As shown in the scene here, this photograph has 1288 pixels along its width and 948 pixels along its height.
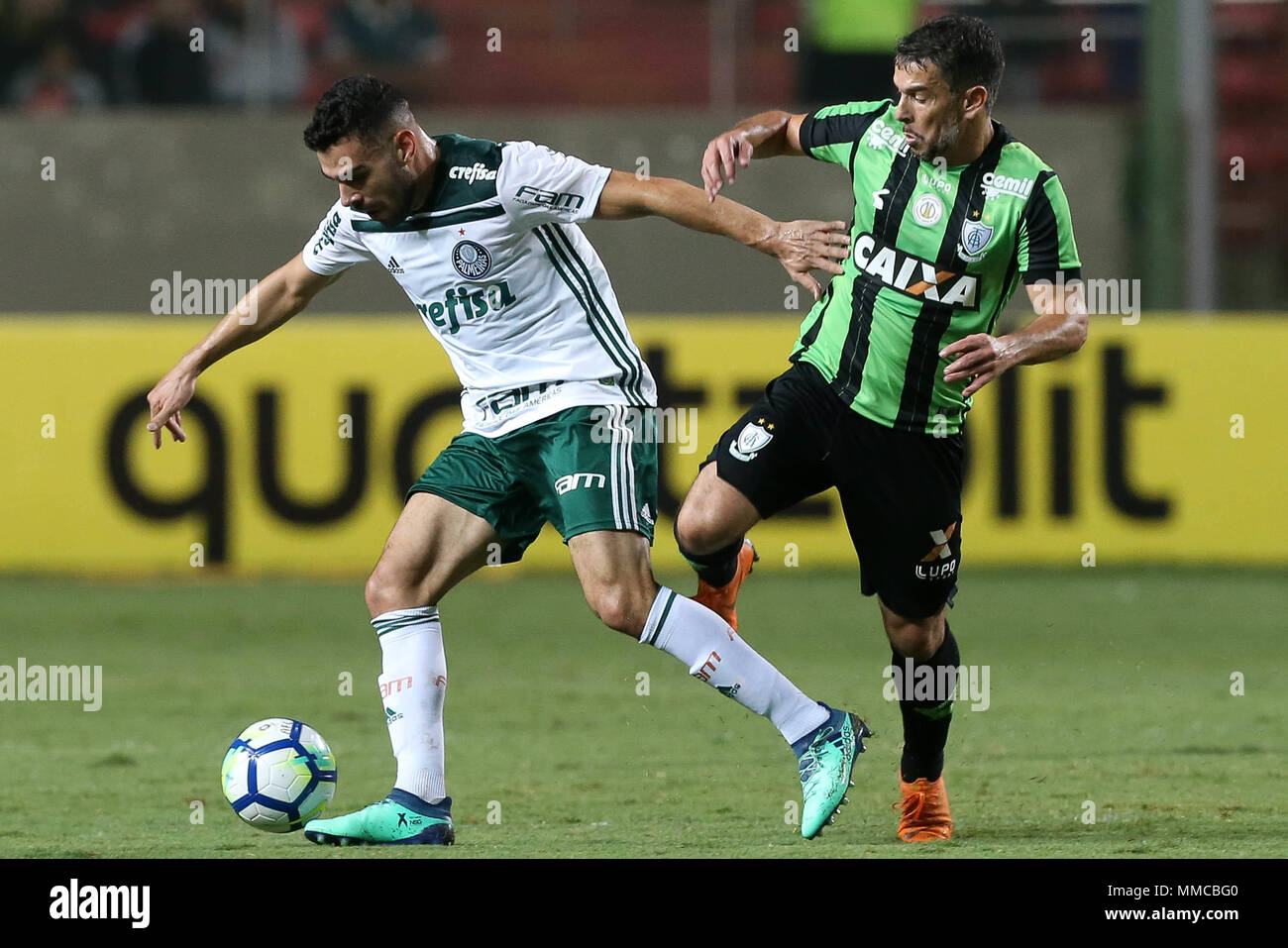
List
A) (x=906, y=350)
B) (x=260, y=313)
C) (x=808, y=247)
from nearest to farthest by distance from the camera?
(x=808, y=247) → (x=906, y=350) → (x=260, y=313)

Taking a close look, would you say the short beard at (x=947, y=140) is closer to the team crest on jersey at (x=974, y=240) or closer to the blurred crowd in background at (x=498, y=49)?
the team crest on jersey at (x=974, y=240)

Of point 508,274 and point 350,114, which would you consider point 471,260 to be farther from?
point 350,114

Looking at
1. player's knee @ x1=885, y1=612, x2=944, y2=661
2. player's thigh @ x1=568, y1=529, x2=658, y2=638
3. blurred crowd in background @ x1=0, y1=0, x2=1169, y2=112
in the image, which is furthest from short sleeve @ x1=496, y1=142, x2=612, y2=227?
blurred crowd in background @ x1=0, y1=0, x2=1169, y2=112

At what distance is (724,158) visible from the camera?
225 inches

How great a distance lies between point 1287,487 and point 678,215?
7.73m

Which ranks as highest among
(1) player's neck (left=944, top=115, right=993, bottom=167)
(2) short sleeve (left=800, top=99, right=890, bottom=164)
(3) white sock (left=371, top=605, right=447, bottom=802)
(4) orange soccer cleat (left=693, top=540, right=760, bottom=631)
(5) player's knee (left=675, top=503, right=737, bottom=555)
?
(2) short sleeve (left=800, top=99, right=890, bottom=164)

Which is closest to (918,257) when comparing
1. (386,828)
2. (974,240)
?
(974,240)

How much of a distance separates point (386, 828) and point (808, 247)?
197 centimetres

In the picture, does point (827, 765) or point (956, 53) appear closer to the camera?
point (956, 53)

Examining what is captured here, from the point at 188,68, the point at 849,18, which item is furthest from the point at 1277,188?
the point at 188,68

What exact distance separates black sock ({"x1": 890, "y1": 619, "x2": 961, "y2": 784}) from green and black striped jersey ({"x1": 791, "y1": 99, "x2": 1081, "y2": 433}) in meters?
0.79

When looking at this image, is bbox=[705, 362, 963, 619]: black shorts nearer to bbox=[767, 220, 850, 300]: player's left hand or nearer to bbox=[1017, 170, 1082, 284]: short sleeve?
bbox=[1017, 170, 1082, 284]: short sleeve

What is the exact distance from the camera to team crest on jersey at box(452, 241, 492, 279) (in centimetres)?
571

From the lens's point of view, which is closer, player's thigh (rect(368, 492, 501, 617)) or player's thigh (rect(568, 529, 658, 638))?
player's thigh (rect(568, 529, 658, 638))
